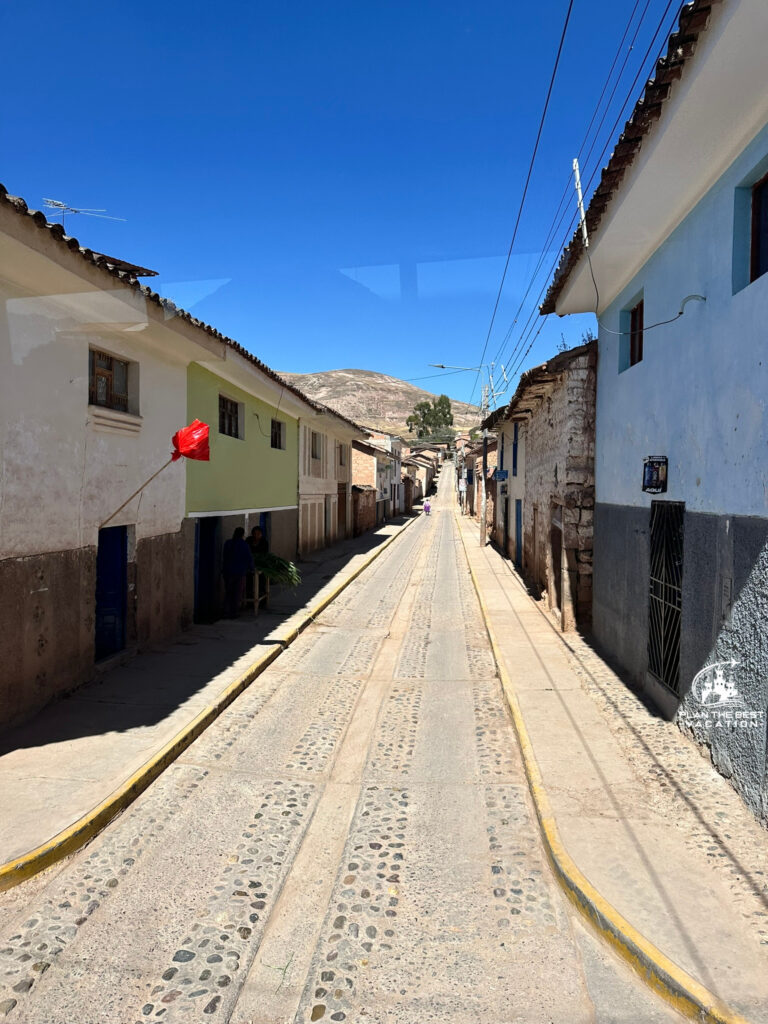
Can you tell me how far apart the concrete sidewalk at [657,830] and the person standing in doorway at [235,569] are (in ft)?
17.7

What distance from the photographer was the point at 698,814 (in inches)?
176

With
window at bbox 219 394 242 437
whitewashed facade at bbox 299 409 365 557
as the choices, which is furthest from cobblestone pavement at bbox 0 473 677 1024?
whitewashed facade at bbox 299 409 365 557

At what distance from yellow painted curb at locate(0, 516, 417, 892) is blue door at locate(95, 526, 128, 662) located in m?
1.80

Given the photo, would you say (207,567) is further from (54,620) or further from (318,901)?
(318,901)

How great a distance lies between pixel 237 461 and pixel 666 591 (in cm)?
837

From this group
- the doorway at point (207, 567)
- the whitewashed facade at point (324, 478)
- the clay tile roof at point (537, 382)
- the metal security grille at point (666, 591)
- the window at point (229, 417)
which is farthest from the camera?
the whitewashed facade at point (324, 478)

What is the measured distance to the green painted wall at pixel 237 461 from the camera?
33.6 ft

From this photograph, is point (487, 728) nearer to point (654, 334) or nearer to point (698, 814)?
point (698, 814)

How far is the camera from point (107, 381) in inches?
306

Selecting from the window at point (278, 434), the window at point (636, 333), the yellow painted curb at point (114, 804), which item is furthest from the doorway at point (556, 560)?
the window at point (278, 434)

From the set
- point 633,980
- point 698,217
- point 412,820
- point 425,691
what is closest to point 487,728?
point 425,691

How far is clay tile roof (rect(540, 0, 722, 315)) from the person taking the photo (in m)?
3.96

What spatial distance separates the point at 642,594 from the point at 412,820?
4.12 metres
